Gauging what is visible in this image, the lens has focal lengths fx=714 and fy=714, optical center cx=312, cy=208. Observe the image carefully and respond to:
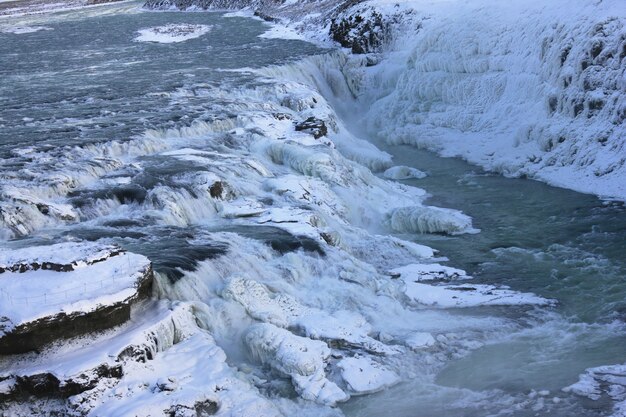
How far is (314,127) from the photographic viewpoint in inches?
734

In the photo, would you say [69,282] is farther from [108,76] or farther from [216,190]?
[108,76]

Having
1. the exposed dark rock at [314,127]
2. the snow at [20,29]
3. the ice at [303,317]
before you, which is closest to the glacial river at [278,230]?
the ice at [303,317]

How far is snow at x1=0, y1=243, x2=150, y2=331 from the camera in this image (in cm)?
786

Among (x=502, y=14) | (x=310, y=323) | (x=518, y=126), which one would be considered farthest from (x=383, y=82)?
(x=310, y=323)

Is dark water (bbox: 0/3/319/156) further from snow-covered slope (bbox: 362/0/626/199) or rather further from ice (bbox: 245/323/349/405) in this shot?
ice (bbox: 245/323/349/405)

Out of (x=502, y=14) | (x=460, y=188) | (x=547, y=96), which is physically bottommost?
(x=460, y=188)

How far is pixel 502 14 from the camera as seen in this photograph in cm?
2381

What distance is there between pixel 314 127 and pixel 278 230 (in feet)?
21.8

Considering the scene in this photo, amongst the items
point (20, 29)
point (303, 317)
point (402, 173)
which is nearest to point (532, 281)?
point (303, 317)

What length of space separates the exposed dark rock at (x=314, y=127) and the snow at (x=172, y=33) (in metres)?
17.7

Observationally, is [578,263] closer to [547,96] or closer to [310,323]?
[310,323]

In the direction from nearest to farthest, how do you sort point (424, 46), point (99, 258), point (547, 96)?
point (99, 258)
point (547, 96)
point (424, 46)

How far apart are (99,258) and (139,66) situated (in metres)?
19.0

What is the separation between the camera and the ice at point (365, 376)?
8.73 meters
